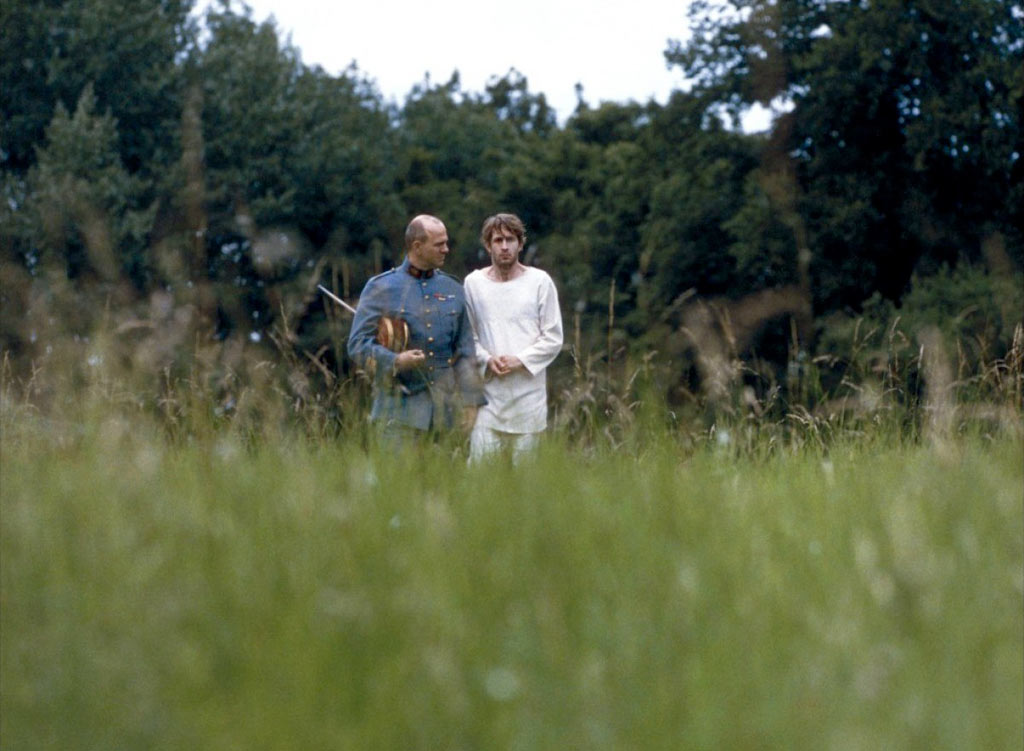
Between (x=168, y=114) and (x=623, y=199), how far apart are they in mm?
11272

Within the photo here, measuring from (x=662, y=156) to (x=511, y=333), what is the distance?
29.5 meters

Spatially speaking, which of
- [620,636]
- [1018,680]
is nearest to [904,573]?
[1018,680]

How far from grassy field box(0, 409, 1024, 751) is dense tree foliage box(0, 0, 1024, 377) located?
2421 centimetres

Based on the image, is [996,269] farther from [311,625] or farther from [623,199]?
[311,625]

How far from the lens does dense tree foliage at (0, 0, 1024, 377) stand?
97.9 ft

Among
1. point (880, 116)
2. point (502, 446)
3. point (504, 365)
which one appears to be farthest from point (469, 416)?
point (880, 116)

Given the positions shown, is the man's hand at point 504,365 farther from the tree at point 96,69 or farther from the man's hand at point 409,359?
the tree at point 96,69

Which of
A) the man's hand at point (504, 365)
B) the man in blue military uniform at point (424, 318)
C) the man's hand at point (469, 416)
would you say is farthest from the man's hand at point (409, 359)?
the man's hand at point (504, 365)

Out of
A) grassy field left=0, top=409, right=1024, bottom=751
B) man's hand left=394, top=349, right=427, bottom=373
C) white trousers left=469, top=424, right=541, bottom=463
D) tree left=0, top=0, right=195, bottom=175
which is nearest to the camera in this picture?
grassy field left=0, top=409, right=1024, bottom=751

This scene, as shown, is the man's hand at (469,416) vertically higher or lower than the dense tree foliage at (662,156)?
lower

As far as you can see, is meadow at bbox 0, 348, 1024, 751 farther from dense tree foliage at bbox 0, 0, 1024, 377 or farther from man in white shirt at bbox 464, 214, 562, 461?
dense tree foliage at bbox 0, 0, 1024, 377

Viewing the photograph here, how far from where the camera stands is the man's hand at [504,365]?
661 cm

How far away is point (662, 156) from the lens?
117 ft

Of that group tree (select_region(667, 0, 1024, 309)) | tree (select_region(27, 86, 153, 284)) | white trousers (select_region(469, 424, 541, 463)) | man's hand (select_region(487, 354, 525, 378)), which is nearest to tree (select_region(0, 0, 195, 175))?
tree (select_region(27, 86, 153, 284))
